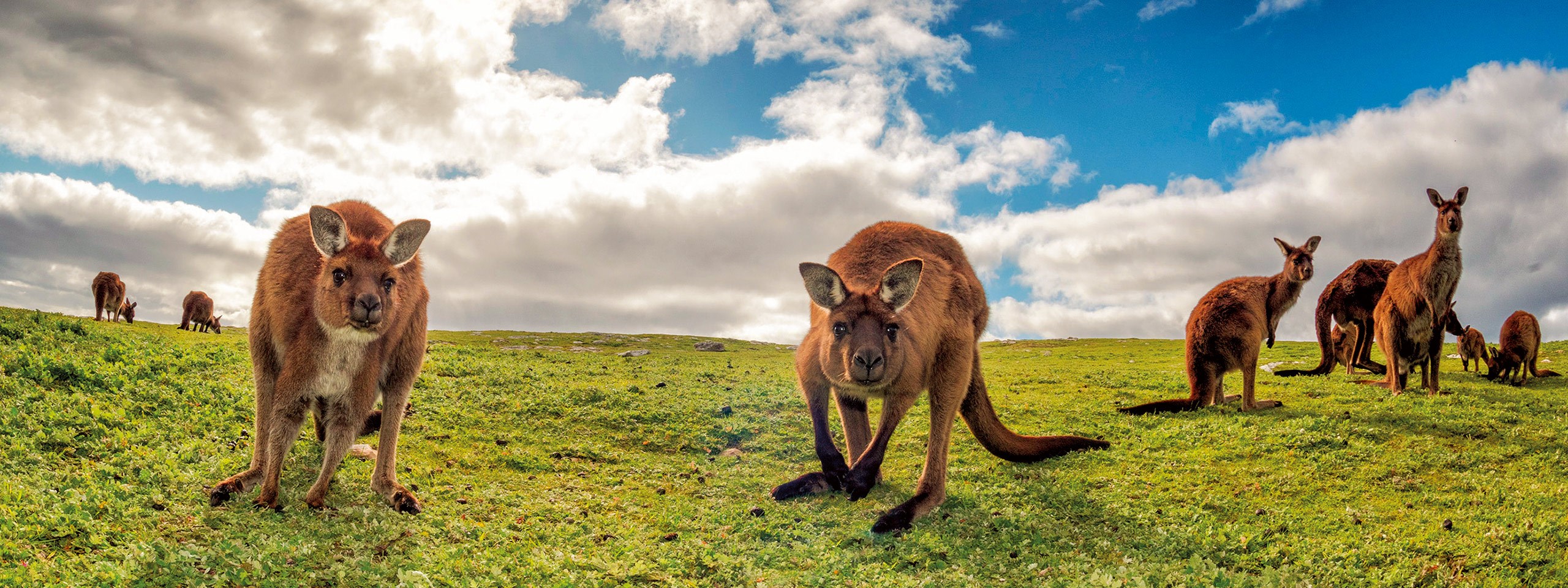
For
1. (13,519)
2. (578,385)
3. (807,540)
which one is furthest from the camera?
(578,385)

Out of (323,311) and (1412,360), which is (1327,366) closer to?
(1412,360)

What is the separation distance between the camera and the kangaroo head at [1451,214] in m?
12.9

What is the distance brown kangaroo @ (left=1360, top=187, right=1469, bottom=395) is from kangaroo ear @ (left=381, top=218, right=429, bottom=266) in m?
14.9

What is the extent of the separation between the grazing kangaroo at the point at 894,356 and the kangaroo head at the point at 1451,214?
9.00 metres

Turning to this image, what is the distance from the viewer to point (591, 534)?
689cm

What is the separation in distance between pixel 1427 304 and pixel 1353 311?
3189mm

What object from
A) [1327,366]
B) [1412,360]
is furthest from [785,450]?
[1327,366]

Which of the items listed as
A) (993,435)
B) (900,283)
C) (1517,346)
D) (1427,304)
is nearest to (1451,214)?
(1427,304)

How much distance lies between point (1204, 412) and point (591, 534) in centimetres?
914

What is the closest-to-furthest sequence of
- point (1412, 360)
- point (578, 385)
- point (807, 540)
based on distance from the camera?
point (807, 540), point (1412, 360), point (578, 385)

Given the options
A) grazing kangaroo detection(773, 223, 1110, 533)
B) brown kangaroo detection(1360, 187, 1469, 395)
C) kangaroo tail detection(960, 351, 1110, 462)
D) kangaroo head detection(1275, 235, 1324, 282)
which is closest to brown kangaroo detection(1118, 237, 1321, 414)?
kangaroo head detection(1275, 235, 1324, 282)

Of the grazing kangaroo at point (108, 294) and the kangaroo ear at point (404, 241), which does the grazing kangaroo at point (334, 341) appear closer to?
the kangaroo ear at point (404, 241)

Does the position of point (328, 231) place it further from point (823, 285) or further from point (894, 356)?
point (894, 356)

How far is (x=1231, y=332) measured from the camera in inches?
460
